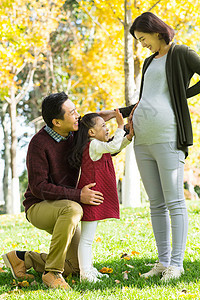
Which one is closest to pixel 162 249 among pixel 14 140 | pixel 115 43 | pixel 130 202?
pixel 130 202

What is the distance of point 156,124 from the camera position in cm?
303

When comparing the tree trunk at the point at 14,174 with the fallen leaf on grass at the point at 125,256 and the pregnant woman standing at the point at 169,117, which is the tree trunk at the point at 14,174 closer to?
the fallen leaf on grass at the point at 125,256

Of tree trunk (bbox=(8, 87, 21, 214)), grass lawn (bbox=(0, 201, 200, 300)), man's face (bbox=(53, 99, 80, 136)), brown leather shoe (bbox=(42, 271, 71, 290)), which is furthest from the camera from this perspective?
tree trunk (bbox=(8, 87, 21, 214))

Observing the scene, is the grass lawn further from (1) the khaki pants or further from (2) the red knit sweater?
(2) the red knit sweater

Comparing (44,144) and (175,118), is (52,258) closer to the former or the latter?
(44,144)

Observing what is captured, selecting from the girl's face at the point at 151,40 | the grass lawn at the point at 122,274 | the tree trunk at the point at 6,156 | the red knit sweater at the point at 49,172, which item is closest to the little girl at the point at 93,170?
the red knit sweater at the point at 49,172

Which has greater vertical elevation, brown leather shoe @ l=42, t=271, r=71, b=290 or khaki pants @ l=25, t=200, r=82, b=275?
khaki pants @ l=25, t=200, r=82, b=275

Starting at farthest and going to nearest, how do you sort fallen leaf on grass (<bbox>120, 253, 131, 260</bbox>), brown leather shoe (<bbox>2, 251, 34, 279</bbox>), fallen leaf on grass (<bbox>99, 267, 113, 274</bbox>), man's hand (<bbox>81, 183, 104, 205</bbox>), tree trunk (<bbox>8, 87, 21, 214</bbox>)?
tree trunk (<bbox>8, 87, 21, 214</bbox>), fallen leaf on grass (<bbox>120, 253, 131, 260</bbox>), fallen leaf on grass (<bbox>99, 267, 113, 274</bbox>), brown leather shoe (<bbox>2, 251, 34, 279</bbox>), man's hand (<bbox>81, 183, 104, 205</bbox>)

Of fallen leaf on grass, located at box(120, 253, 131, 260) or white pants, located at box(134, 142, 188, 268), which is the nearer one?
white pants, located at box(134, 142, 188, 268)

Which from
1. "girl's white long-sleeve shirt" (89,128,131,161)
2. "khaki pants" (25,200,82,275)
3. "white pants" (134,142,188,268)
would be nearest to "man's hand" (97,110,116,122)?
"girl's white long-sleeve shirt" (89,128,131,161)

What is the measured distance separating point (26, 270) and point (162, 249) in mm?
1179

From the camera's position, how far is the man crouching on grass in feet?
9.95

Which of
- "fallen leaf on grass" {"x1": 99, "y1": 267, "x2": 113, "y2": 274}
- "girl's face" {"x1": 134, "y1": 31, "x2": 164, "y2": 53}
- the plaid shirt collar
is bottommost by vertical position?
"fallen leaf on grass" {"x1": 99, "y1": 267, "x2": 113, "y2": 274}

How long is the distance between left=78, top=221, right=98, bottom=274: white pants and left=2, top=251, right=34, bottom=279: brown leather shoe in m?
0.55
